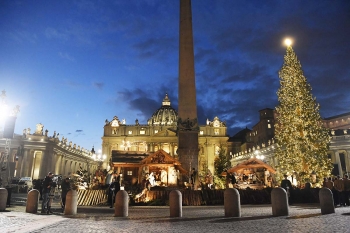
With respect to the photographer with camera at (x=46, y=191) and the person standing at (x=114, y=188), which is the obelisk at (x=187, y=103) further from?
the photographer with camera at (x=46, y=191)

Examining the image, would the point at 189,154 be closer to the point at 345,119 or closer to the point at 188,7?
the point at 188,7

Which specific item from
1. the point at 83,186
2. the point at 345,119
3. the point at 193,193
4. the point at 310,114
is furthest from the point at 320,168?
the point at 345,119

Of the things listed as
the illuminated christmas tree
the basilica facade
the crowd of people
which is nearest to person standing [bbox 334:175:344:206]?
the crowd of people

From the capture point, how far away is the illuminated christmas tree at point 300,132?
24.6 meters

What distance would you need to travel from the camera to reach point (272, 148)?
53.2 meters

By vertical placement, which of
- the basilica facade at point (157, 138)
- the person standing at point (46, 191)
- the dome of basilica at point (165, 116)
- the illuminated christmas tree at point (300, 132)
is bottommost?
the person standing at point (46, 191)

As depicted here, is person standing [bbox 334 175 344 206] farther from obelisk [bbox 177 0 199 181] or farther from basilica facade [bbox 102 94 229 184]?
basilica facade [bbox 102 94 229 184]

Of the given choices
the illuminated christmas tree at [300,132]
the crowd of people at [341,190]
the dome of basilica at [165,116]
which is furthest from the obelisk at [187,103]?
the dome of basilica at [165,116]

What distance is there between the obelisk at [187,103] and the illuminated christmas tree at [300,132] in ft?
31.3

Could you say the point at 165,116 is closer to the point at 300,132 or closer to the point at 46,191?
the point at 300,132

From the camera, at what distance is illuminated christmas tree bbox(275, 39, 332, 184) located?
24.6 meters

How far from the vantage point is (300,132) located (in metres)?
25.7

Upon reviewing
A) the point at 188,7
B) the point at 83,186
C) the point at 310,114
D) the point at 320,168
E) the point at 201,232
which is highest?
the point at 188,7

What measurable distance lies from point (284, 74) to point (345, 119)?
2143 inches
